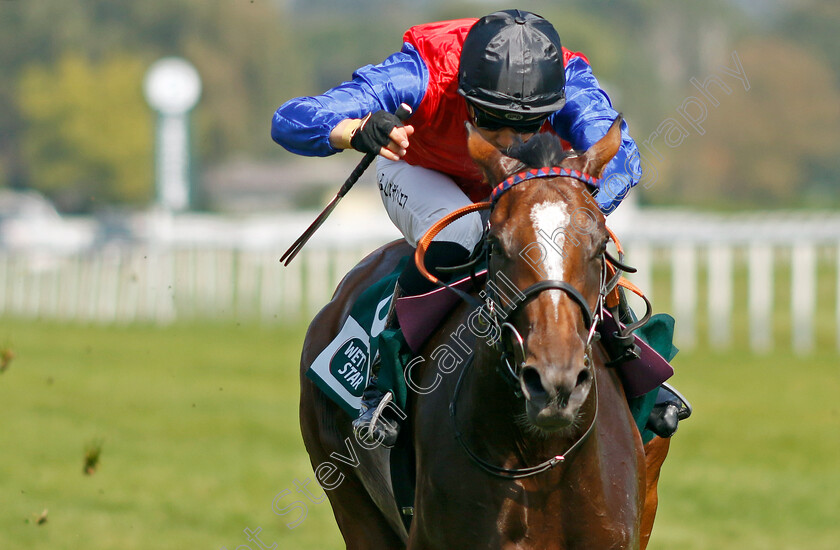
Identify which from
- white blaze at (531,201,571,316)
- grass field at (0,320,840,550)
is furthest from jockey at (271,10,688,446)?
grass field at (0,320,840,550)

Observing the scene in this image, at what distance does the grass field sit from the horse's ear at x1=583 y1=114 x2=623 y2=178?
331 centimetres

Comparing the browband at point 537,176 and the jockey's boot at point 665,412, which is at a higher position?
the browband at point 537,176

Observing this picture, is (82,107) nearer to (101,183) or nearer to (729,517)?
(101,183)

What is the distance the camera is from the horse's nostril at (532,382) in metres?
2.71

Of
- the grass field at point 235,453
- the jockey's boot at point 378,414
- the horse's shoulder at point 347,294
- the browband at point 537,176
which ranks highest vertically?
the browband at point 537,176

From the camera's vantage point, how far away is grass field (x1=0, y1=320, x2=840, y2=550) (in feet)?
21.8

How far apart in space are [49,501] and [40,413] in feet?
10.7

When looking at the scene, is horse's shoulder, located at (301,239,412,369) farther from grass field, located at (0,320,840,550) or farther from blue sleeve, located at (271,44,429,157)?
grass field, located at (0,320,840,550)

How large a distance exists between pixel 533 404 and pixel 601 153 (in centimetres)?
71

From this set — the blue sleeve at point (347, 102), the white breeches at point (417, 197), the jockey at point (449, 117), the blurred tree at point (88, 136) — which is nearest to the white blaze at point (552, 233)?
the jockey at point (449, 117)

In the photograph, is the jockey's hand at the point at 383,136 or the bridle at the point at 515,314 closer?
the bridle at the point at 515,314

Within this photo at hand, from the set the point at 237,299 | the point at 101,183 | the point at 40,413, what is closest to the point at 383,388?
the point at 40,413

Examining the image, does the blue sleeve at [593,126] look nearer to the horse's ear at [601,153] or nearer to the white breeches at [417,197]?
the horse's ear at [601,153]

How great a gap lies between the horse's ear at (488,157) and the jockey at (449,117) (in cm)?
10
